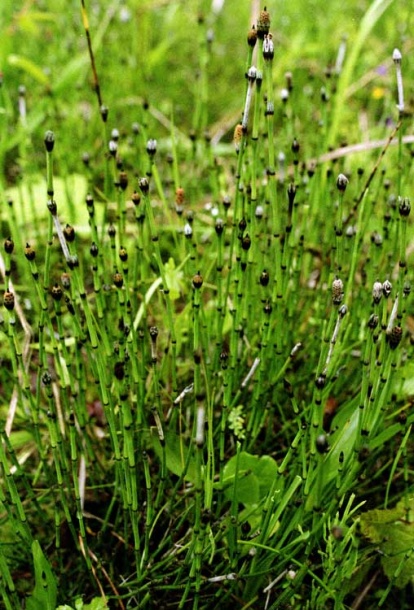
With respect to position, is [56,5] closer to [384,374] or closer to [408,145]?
[408,145]

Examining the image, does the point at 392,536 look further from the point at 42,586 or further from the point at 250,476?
the point at 42,586

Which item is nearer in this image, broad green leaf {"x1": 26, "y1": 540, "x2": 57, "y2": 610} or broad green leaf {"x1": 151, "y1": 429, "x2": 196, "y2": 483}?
broad green leaf {"x1": 26, "y1": 540, "x2": 57, "y2": 610}

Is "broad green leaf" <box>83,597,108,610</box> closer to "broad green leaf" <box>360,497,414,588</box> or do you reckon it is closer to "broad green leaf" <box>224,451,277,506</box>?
"broad green leaf" <box>224,451,277,506</box>

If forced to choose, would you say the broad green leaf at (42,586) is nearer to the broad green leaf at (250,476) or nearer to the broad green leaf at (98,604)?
the broad green leaf at (98,604)

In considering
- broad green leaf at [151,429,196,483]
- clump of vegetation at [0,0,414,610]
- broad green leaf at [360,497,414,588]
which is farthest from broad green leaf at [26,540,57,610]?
broad green leaf at [360,497,414,588]

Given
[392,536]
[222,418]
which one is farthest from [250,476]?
[392,536]

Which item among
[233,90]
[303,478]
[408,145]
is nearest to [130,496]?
[303,478]

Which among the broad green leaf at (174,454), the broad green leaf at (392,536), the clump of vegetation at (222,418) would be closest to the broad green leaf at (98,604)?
the clump of vegetation at (222,418)
